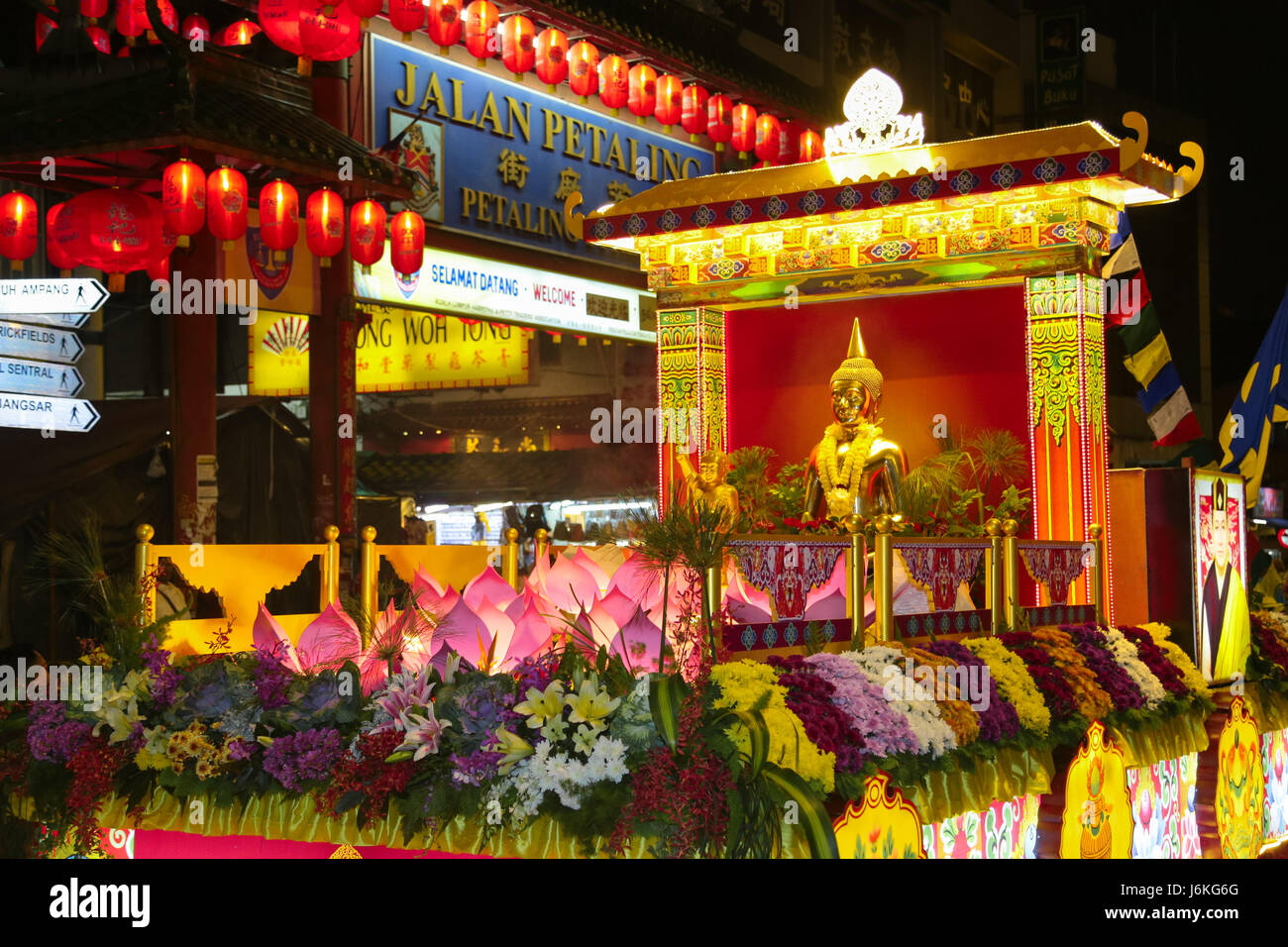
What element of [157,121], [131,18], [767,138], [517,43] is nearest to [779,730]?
[157,121]

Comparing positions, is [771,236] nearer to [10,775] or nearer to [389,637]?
[389,637]

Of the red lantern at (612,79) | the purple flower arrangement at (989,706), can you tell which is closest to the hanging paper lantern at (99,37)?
the red lantern at (612,79)

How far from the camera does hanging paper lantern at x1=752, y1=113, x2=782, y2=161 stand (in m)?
16.5

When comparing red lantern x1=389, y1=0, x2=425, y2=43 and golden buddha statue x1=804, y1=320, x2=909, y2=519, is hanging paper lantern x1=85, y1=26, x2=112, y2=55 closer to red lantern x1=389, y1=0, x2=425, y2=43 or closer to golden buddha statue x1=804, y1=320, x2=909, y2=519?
red lantern x1=389, y1=0, x2=425, y2=43

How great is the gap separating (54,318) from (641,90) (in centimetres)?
662

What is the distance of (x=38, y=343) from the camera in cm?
1012

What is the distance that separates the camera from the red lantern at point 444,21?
12.2 m

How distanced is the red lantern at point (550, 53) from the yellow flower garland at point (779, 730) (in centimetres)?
1052

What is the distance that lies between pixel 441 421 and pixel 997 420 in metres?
10.5

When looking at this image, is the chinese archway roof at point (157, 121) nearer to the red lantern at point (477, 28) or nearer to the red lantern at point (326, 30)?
the red lantern at point (326, 30)

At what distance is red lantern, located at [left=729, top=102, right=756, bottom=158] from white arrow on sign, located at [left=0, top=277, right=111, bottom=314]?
328 inches

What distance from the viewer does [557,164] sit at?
48.9 feet

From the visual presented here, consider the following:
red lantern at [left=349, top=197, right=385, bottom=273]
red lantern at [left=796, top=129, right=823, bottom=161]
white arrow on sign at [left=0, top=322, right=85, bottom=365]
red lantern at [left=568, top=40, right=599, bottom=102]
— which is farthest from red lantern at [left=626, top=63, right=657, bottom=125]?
white arrow on sign at [left=0, top=322, right=85, bottom=365]

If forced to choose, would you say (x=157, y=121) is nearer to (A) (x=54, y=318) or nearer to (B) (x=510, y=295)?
(A) (x=54, y=318)
